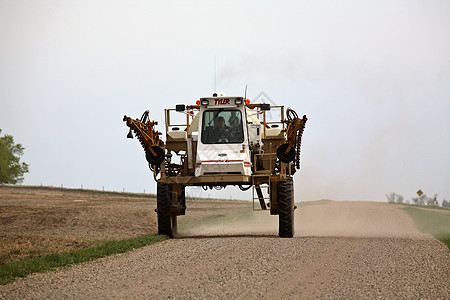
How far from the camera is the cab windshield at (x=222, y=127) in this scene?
2156cm

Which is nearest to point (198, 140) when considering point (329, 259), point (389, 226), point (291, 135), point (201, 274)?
point (291, 135)

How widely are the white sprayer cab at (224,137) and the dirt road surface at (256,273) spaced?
271 centimetres

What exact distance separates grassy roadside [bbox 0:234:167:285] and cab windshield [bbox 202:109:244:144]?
13.1 feet

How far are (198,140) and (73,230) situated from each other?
8.31 meters

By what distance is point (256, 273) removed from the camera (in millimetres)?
12695

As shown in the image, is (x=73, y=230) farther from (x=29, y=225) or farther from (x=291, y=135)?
(x=291, y=135)

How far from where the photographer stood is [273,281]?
11867mm

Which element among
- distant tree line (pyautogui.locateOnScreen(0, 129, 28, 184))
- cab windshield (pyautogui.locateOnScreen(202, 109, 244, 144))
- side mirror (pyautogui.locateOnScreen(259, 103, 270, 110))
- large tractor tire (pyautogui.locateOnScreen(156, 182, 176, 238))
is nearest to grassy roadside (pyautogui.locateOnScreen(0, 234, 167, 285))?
large tractor tire (pyautogui.locateOnScreen(156, 182, 176, 238))

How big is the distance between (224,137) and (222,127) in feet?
1.13

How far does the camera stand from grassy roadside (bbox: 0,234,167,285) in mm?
13387

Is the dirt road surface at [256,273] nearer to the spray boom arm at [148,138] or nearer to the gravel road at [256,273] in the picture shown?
the gravel road at [256,273]

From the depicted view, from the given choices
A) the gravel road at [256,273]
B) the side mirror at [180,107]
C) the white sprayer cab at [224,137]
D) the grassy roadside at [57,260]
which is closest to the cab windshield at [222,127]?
the white sprayer cab at [224,137]

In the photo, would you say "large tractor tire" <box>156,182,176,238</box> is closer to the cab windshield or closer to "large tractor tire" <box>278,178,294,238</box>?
the cab windshield

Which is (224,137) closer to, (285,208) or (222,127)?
(222,127)
